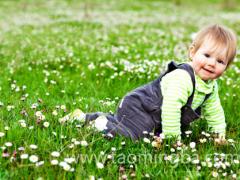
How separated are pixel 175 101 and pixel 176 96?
66 millimetres

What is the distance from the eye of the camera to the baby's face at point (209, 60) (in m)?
5.70

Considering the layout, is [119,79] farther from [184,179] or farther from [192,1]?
[192,1]

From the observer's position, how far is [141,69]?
9.05m

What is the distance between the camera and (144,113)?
5.87 metres

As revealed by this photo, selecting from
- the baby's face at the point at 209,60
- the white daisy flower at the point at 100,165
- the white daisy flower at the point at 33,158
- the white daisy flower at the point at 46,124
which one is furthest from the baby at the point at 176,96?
the white daisy flower at the point at 33,158

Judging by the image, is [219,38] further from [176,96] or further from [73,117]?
[73,117]

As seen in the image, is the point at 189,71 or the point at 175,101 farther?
the point at 189,71

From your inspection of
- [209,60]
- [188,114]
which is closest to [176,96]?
[188,114]

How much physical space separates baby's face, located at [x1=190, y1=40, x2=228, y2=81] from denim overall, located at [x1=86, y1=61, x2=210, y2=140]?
15 cm

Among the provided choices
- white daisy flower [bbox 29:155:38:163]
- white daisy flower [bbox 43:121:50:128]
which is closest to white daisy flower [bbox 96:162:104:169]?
white daisy flower [bbox 29:155:38:163]

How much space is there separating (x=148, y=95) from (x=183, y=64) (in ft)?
2.10

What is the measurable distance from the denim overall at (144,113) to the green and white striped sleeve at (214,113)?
0.68 ft

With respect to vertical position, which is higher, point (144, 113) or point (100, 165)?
point (144, 113)

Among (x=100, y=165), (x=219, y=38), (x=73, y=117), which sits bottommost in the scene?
(x=100, y=165)
